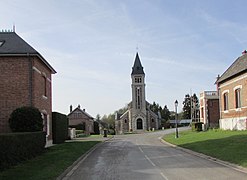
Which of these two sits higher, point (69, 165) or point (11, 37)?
point (11, 37)

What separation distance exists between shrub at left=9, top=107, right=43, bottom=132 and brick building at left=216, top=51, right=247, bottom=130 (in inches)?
803

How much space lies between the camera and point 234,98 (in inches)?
1508

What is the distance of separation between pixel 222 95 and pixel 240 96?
6003 mm

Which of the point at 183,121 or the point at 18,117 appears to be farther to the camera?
the point at 183,121

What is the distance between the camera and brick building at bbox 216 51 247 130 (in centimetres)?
3541

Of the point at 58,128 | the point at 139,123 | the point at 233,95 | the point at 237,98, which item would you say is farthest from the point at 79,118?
the point at 237,98

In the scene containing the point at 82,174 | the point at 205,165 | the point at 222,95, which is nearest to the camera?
the point at 82,174

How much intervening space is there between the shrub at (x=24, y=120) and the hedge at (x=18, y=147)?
1.21m

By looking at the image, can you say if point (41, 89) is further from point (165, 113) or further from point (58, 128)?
point (165, 113)

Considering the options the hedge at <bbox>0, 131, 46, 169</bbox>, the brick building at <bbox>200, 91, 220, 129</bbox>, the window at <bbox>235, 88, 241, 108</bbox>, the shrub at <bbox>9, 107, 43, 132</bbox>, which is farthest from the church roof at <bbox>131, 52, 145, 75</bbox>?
the hedge at <bbox>0, 131, 46, 169</bbox>

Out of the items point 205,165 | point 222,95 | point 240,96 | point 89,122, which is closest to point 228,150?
point 205,165

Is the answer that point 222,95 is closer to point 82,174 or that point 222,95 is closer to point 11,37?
point 11,37

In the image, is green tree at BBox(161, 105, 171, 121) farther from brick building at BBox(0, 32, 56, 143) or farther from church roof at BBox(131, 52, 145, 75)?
brick building at BBox(0, 32, 56, 143)

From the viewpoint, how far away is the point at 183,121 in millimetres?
131625
